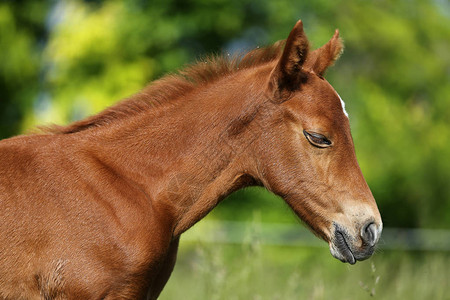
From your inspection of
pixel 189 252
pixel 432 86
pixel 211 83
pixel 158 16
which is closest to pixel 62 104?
pixel 158 16

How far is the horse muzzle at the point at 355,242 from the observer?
11.1ft

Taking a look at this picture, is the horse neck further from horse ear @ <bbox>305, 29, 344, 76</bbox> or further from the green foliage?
the green foliage

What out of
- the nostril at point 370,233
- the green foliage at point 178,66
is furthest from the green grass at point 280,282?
the green foliage at point 178,66

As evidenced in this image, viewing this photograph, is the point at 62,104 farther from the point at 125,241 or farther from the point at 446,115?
the point at 125,241

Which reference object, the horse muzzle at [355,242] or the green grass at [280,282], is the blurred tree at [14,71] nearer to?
the green grass at [280,282]

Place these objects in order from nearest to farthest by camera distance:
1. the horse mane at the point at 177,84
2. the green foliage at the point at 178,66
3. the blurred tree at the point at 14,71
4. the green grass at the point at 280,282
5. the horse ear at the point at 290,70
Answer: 1. the horse ear at the point at 290,70
2. the horse mane at the point at 177,84
3. the green grass at the point at 280,282
4. the blurred tree at the point at 14,71
5. the green foliage at the point at 178,66

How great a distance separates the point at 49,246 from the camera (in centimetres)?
313

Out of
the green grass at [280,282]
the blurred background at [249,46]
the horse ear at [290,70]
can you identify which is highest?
the horse ear at [290,70]

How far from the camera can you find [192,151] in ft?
11.8

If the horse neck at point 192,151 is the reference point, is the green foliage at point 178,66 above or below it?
below

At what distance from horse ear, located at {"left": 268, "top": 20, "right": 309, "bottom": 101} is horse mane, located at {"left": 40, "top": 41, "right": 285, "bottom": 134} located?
346 mm

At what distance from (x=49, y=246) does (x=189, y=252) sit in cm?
1113

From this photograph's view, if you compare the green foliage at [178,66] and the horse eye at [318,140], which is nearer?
the horse eye at [318,140]

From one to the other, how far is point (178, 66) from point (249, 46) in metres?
2.60
